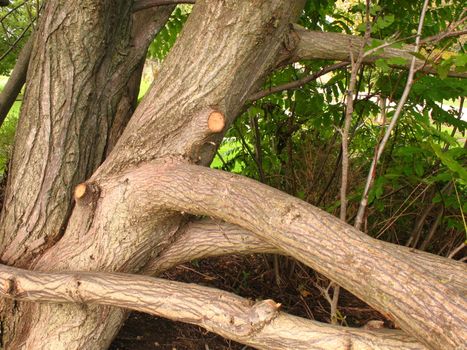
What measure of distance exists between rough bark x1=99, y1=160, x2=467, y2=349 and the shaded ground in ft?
3.56

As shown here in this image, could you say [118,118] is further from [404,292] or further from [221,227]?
[404,292]

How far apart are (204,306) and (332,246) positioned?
0.62 m

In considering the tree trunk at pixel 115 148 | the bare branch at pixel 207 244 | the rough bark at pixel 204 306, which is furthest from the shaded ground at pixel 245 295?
the rough bark at pixel 204 306

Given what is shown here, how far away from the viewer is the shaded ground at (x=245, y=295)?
3.50 m

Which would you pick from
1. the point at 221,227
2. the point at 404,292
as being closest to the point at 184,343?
the point at 221,227

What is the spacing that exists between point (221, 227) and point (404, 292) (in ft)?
3.59

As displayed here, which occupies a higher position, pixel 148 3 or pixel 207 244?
pixel 148 3

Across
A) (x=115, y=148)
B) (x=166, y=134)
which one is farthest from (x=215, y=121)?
(x=115, y=148)

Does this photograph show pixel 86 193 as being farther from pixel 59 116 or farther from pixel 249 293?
pixel 249 293

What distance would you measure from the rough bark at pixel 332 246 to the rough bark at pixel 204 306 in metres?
0.17

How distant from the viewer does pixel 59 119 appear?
9.95ft

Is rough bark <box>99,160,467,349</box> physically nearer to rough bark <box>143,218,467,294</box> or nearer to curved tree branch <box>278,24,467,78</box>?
rough bark <box>143,218,467,294</box>

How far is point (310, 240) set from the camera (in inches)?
87.4

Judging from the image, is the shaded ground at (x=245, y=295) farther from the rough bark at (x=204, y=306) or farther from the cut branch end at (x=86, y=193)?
the cut branch end at (x=86, y=193)
